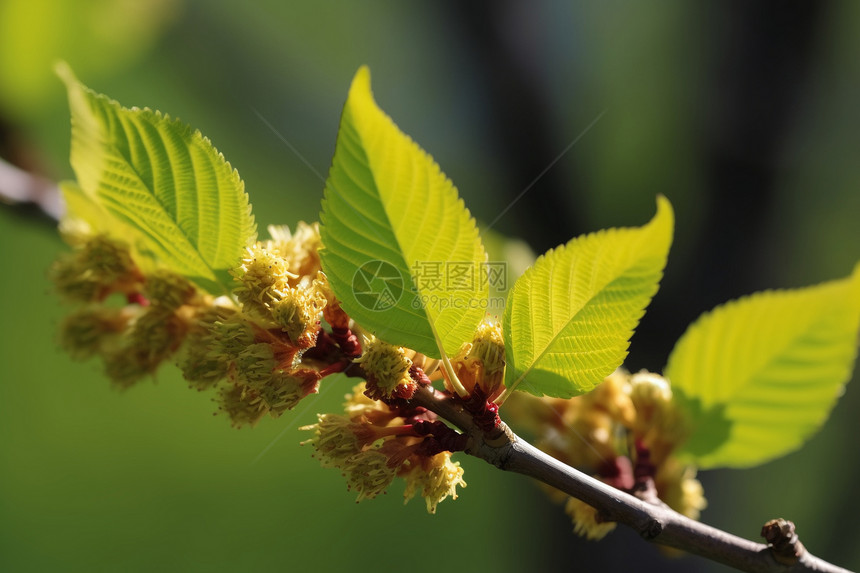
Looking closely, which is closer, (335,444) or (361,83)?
(361,83)

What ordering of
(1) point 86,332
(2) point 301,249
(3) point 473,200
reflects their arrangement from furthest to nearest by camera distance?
1. (3) point 473,200
2. (1) point 86,332
3. (2) point 301,249

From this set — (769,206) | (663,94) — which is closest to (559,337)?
(769,206)

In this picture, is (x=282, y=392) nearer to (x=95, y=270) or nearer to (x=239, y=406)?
(x=239, y=406)

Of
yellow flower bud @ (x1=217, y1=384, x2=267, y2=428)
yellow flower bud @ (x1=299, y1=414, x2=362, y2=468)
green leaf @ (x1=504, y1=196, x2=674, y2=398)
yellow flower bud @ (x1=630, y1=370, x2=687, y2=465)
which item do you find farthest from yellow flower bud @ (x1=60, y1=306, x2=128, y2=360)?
yellow flower bud @ (x1=630, y1=370, x2=687, y2=465)

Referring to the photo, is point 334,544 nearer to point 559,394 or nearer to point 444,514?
point 444,514

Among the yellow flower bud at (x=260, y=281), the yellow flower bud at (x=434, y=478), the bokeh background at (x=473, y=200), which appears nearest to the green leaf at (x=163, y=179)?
the yellow flower bud at (x=260, y=281)

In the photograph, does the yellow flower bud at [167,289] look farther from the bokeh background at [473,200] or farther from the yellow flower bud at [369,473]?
the bokeh background at [473,200]

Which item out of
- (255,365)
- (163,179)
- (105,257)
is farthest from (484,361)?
(105,257)
